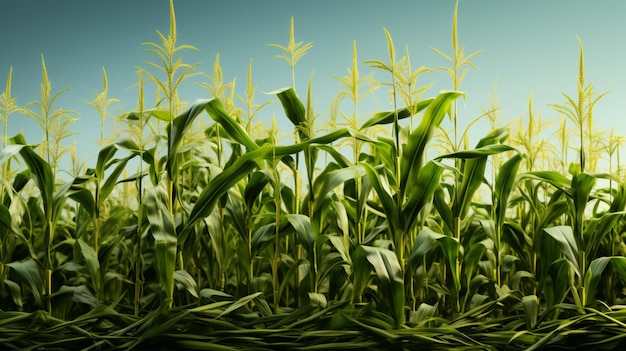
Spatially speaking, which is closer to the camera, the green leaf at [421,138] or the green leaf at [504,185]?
the green leaf at [421,138]

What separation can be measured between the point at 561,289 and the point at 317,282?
0.66 metres

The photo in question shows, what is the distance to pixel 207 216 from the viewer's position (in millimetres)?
1499

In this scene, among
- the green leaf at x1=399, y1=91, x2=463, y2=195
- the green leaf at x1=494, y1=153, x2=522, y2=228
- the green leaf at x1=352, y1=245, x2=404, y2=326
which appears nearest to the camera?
the green leaf at x1=352, y1=245, x2=404, y2=326

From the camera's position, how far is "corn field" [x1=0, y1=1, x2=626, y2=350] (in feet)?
4.63

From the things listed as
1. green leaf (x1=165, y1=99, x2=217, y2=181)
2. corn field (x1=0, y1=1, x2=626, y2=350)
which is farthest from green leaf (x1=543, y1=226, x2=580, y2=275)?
green leaf (x1=165, y1=99, x2=217, y2=181)

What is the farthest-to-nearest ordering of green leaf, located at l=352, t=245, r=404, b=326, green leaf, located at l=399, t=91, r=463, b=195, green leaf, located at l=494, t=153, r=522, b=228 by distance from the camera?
green leaf, located at l=494, t=153, r=522, b=228
green leaf, located at l=399, t=91, r=463, b=195
green leaf, located at l=352, t=245, r=404, b=326

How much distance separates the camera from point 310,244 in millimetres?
1479

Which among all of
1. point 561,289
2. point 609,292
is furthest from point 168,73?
point 609,292

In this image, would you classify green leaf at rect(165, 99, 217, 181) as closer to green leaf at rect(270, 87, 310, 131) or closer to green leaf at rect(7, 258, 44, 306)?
green leaf at rect(270, 87, 310, 131)

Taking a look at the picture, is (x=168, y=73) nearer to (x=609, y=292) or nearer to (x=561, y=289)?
(x=561, y=289)

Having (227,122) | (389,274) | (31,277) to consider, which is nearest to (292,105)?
(227,122)

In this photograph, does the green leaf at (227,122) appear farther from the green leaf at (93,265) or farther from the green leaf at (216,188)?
the green leaf at (93,265)

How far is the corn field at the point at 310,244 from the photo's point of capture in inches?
55.5

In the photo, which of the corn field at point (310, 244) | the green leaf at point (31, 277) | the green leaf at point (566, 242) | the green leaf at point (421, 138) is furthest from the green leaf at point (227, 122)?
the green leaf at point (566, 242)
